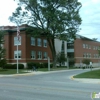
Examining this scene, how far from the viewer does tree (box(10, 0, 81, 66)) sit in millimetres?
47250

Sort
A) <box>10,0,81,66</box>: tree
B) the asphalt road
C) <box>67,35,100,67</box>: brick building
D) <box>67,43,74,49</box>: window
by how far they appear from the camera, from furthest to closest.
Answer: <box>67,43,74,49</box>: window → <box>67,35,100,67</box>: brick building → <box>10,0,81,66</box>: tree → the asphalt road

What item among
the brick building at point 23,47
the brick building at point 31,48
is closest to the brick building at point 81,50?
the brick building at point 31,48

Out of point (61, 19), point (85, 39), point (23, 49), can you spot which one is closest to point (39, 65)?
point (23, 49)

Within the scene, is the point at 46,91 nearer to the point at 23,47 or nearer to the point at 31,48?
the point at 23,47

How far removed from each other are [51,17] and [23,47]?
11.9 m

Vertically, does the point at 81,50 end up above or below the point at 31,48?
above

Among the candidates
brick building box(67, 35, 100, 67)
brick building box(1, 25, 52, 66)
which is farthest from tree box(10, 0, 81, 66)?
brick building box(67, 35, 100, 67)

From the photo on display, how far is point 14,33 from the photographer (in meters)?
56.1

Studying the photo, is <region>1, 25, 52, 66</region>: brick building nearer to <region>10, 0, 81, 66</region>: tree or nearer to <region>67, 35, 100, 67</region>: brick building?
<region>10, 0, 81, 66</region>: tree

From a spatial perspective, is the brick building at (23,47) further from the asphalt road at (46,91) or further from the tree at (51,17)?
the asphalt road at (46,91)

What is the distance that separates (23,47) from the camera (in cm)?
5375

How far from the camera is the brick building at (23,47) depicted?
5394 centimetres

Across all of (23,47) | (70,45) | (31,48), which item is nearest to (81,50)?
(70,45)

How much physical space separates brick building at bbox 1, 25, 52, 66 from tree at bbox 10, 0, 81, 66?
3.77m
